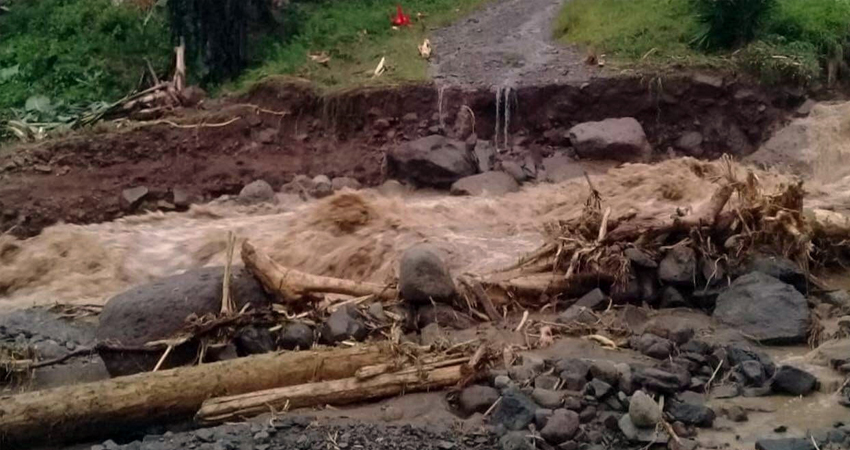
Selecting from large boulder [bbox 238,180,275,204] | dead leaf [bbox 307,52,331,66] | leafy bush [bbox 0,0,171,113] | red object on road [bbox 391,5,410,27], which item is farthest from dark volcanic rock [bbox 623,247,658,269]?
leafy bush [bbox 0,0,171,113]

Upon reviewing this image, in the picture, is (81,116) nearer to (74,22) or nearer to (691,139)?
(74,22)

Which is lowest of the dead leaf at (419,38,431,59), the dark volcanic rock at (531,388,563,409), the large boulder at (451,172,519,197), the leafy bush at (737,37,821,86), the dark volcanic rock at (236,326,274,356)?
the large boulder at (451,172,519,197)

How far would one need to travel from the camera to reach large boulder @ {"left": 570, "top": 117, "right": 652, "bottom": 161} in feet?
42.9

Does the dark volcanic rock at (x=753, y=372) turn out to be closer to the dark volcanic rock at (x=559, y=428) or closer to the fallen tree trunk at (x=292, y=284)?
the dark volcanic rock at (x=559, y=428)

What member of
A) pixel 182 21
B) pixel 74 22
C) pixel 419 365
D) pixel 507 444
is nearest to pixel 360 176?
pixel 182 21

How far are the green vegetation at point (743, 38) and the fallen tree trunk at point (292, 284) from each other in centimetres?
646

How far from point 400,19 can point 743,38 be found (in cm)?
477

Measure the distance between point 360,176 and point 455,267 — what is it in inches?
144

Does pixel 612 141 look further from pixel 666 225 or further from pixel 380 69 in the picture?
pixel 666 225

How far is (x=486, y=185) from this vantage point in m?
12.8

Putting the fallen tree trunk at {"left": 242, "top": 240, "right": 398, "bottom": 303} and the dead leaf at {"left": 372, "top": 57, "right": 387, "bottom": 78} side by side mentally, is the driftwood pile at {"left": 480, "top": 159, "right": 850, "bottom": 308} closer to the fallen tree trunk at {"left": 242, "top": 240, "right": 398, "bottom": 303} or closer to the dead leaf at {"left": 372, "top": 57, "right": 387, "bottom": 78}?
the fallen tree trunk at {"left": 242, "top": 240, "right": 398, "bottom": 303}

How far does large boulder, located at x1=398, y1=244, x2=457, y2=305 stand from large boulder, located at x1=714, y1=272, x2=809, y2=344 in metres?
2.06

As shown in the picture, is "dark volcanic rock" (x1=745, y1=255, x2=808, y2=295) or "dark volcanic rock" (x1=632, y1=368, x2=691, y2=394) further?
"dark volcanic rock" (x1=745, y1=255, x2=808, y2=295)

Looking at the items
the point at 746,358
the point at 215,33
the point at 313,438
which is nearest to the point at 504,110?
the point at 215,33
